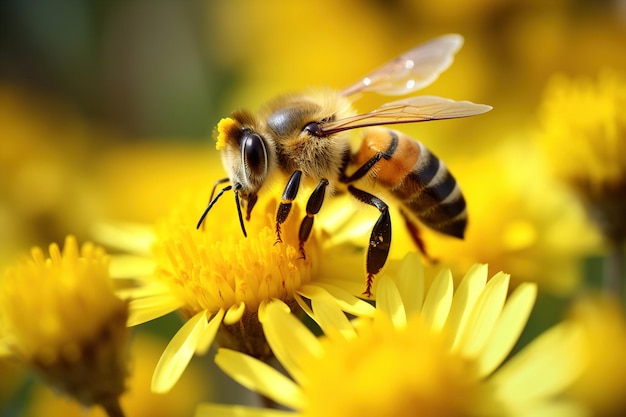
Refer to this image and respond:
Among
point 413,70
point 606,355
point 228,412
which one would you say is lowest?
point 606,355

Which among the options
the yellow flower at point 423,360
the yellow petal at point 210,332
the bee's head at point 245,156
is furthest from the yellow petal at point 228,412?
the bee's head at point 245,156

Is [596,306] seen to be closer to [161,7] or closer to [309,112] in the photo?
[309,112]

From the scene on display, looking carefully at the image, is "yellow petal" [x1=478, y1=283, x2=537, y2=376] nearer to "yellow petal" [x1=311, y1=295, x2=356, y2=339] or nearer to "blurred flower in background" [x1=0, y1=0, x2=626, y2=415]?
"yellow petal" [x1=311, y1=295, x2=356, y2=339]

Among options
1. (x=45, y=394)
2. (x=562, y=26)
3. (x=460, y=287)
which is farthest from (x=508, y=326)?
Answer: (x=562, y=26)

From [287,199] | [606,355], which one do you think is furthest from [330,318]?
[606,355]

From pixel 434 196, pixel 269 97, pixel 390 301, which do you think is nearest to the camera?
pixel 390 301

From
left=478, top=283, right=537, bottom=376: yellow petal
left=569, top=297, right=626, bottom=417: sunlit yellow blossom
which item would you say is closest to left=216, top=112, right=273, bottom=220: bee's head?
left=478, top=283, right=537, bottom=376: yellow petal

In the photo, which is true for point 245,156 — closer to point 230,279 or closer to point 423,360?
point 230,279
